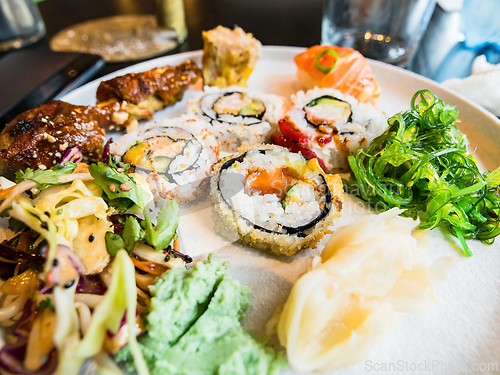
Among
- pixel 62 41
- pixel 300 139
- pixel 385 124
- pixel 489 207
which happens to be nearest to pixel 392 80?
pixel 385 124

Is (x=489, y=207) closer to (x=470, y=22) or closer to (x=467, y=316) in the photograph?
(x=467, y=316)

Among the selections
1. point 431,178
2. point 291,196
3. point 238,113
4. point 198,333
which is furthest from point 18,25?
point 431,178

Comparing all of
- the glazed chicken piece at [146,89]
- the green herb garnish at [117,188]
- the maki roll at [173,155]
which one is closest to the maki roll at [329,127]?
the maki roll at [173,155]

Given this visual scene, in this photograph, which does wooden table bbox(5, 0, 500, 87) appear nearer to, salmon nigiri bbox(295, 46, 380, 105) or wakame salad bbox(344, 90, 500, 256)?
salmon nigiri bbox(295, 46, 380, 105)

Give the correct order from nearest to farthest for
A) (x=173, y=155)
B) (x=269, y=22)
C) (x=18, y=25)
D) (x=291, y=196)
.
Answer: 1. (x=291, y=196)
2. (x=173, y=155)
3. (x=18, y=25)
4. (x=269, y=22)

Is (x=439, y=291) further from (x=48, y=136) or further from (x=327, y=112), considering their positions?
(x=48, y=136)

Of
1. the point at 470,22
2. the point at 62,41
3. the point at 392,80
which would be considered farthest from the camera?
the point at 62,41
